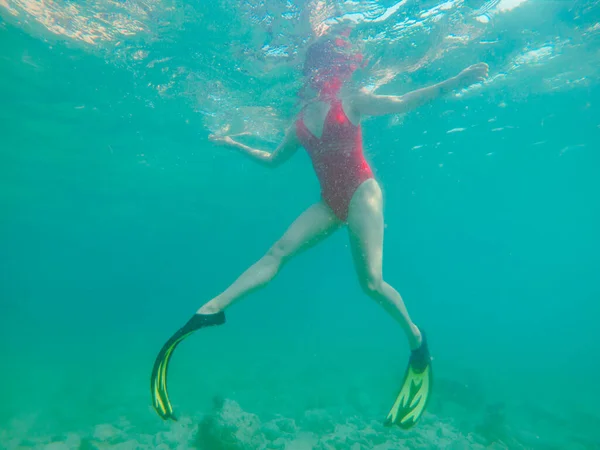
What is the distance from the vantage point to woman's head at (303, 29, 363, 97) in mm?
8477

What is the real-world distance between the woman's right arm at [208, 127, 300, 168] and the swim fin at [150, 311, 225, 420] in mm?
2609

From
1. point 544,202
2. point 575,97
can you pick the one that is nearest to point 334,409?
point 575,97

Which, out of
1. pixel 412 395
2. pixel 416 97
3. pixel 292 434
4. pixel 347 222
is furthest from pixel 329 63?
pixel 292 434

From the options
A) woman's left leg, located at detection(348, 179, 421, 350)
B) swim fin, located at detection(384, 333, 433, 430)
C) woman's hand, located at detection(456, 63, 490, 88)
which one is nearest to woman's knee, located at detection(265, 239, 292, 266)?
woman's left leg, located at detection(348, 179, 421, 350)

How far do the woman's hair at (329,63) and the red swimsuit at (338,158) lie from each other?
15.7 feet

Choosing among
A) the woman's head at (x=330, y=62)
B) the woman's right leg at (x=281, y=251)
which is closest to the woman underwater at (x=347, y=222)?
the woman's right leg at (x=281, y=251)

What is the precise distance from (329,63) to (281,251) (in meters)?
7.03

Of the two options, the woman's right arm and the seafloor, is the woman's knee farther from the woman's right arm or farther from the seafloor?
the seafloor

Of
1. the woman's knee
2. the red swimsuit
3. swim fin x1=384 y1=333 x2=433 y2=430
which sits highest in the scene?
the red swimsuit

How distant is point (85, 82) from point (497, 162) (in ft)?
73.3

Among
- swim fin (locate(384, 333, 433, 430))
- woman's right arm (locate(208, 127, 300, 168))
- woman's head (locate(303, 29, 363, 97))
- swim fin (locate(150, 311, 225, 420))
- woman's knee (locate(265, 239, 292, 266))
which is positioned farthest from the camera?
woman's head (locate(303, 29, 363, 97))

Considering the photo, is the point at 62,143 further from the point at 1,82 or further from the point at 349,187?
the point at 349,187

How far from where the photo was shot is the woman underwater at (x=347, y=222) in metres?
3.60

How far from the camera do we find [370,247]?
379 cm
